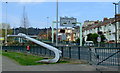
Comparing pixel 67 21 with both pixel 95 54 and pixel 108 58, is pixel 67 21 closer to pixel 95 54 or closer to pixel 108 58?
pixel 108 58

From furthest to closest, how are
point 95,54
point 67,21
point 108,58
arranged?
1. point 67,21
2. point 108,58
3. point 95,54

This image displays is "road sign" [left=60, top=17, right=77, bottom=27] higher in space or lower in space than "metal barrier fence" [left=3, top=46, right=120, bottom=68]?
higher

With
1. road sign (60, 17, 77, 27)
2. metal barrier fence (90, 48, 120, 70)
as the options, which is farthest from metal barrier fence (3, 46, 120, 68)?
road sign (60, 17, 77, 27)

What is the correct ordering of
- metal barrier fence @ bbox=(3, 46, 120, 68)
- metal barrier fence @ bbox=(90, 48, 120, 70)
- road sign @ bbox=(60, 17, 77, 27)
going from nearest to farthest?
metal barrier fence @ bbox=(90, 48, 120, 70)
metal barrier fence @ bbox=(3, 46, 120, 68)
road sign @ bbox=(60, 17, 77, 27)

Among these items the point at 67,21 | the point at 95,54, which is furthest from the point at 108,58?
the point at 67,21

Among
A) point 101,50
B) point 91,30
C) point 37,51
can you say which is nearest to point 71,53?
point 101,50

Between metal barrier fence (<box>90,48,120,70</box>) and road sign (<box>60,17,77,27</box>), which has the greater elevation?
road sign (<box>60,17,77,27</box>)

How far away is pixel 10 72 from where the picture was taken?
9.45 m

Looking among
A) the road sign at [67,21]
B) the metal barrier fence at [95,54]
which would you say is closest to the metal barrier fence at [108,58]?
the metal barrier fence at [95,54]

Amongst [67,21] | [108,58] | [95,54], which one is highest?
[67,21]

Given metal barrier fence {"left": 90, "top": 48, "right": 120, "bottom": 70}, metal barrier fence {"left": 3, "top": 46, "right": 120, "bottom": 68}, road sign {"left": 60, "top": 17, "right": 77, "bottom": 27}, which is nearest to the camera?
metal barrier fence {"left": 90, "top": 48, "right": 120, "bottom": 70}

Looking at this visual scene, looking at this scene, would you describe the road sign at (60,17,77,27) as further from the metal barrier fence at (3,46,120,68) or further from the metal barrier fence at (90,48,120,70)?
the metal barrier fence at (90,48,120,70)

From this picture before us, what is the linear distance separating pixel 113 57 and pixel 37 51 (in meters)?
14.1

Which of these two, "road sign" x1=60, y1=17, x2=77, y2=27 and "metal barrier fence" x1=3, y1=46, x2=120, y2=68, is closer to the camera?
"metal barrier fence" x1=3, y1=46, x2=120, y2=68
